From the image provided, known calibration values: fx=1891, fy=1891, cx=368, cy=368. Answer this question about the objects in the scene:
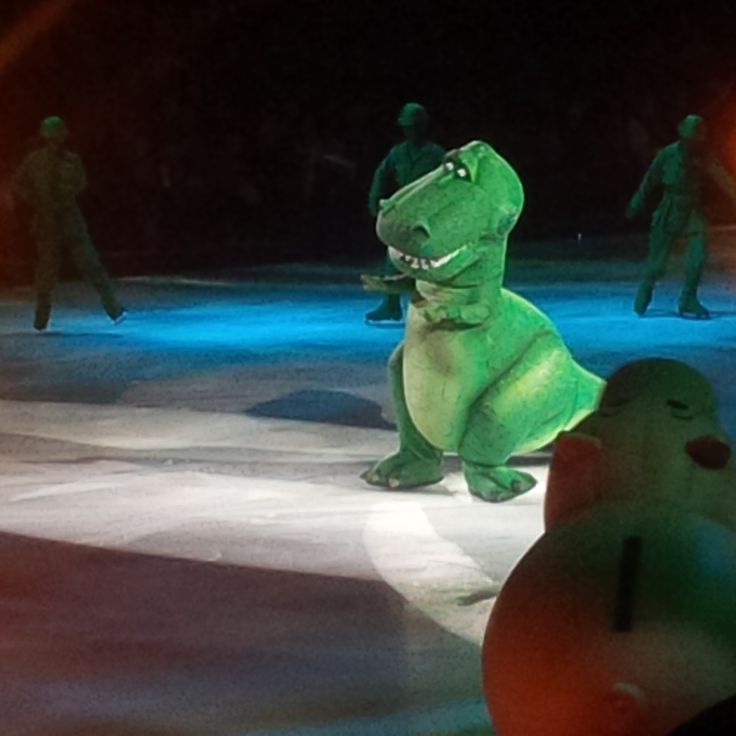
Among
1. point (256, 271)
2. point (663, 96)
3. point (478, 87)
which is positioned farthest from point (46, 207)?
point (663, 96)

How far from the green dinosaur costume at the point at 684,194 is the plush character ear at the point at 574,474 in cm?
1193

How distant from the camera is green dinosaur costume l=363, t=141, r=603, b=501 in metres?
8.05

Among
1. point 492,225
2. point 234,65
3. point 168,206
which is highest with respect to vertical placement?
point 492,225

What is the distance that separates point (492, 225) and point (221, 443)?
263 cm

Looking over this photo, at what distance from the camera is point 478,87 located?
3669 centimetres

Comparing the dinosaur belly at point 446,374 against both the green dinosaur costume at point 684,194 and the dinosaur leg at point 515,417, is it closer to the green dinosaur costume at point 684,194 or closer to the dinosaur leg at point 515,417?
the dinosaur leg at point 515,417

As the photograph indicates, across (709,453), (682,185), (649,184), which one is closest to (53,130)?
(649,184)

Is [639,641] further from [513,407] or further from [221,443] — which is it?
[221,443]

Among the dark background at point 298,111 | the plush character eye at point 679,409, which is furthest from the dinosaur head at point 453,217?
the dark background at point 298,111

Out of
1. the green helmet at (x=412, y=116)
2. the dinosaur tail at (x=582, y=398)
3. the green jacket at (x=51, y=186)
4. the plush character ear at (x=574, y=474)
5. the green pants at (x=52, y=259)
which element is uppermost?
the plush character ear at (x=574, y=474)

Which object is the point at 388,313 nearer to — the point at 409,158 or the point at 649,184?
the point at 409,158

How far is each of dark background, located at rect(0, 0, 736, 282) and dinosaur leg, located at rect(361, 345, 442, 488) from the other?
16.6m

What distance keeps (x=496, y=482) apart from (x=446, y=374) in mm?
521

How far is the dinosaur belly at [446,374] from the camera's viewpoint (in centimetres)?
821
